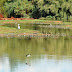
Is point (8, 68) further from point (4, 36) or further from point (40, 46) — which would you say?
point (4, 36)

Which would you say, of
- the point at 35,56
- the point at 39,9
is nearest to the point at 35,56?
the point at 35,56

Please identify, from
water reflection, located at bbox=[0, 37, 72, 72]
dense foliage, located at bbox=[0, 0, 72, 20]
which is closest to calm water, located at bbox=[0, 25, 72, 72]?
water reflection, located at bbox=[0, 37, 72, 72]

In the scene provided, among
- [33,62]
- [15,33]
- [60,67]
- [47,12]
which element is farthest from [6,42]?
[47,12]

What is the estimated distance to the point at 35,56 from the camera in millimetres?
16188

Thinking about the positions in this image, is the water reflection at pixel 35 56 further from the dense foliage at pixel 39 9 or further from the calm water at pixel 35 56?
the dense foliage at pixel 39 9

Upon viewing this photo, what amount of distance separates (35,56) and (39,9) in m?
42.6

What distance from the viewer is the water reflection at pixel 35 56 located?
13188 millimetres

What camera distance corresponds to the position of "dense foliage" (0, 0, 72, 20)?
55.2 metres

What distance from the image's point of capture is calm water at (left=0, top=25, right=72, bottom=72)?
13188mm

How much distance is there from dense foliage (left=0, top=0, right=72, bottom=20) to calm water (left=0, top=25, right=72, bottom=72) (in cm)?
3282

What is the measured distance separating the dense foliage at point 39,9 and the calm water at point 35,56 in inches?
1292

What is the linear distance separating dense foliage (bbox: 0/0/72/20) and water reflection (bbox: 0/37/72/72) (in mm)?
32818

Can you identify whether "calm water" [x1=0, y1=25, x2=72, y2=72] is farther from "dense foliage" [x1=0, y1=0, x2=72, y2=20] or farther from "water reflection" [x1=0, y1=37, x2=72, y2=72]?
"dense foliage" [x1=0, y1=0, x2=72, y2=20]

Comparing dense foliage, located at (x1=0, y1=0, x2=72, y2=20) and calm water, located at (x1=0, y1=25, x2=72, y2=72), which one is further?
dense foliage, located at (x1=0, y1=0, x2=72, y2=20)
